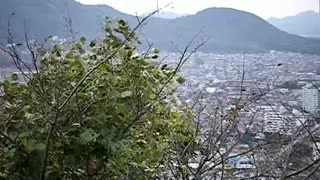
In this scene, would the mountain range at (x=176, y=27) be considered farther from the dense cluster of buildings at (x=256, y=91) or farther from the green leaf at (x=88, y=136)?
the green leaf at (x=88, y=136)

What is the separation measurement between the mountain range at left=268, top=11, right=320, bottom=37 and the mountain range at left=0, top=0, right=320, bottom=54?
6 centimetres

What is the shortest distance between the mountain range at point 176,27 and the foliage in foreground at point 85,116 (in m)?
0.23

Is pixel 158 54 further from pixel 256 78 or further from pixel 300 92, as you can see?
pixel 300 92

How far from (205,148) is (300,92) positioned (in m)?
0.75

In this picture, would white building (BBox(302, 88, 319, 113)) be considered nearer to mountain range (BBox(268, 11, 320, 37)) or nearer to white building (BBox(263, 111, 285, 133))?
white building (BBox(263, 111, 285, 133))

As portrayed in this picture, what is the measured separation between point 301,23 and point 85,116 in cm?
215

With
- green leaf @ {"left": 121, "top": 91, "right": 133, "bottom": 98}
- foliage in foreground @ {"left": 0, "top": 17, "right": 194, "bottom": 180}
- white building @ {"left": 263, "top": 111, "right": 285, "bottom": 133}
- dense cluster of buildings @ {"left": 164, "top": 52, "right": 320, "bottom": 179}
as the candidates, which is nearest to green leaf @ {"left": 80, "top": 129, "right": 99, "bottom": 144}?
foliage in foreground @ {"left": 0, "top": 17, "right": 194, "bottom": 180}

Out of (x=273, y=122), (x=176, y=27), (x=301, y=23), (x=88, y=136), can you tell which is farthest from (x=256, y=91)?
(x=301, y=23)

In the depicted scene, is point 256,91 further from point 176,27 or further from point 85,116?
point 176,27

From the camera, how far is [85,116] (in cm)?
129

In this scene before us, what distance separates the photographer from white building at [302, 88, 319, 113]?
2.02 m

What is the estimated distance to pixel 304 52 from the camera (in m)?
2.73

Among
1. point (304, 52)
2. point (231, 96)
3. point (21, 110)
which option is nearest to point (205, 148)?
point (231, 96)

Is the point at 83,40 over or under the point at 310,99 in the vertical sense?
over
